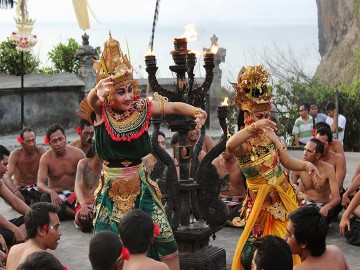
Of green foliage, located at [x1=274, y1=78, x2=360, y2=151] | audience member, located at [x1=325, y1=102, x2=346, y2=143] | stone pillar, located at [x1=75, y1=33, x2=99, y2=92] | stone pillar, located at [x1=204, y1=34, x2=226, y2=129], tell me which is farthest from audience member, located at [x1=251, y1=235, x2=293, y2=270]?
stone pillar, located at [x1=75, y1=33, x2=99, y2=92]

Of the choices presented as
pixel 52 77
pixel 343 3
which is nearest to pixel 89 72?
pixel 52 77

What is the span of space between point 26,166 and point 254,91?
15.2ft

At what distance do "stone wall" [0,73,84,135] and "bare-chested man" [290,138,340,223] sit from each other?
769 centimetres

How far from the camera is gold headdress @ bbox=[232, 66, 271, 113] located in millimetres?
6016

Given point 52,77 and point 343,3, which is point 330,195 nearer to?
point 52,77

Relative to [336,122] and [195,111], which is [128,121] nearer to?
[195,111]

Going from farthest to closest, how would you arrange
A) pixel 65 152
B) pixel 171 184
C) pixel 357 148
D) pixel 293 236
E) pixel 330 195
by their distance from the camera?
1. pixel 357 148
2. pixel 65 152
3. pixel 330 195
4. pixel 171 184
5. pixel 293 236

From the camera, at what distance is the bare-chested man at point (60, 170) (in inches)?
358

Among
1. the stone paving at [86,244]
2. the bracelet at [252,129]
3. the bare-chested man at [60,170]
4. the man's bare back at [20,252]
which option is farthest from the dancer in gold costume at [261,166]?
→ the bare-chested man at [60,170]

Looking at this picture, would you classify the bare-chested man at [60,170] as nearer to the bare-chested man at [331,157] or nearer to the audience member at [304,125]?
the bare-chested man at [331,157]

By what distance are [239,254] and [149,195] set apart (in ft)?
2.96

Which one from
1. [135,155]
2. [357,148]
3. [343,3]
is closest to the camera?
[135,155]

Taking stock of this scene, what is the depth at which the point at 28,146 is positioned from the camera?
9555 millimetres

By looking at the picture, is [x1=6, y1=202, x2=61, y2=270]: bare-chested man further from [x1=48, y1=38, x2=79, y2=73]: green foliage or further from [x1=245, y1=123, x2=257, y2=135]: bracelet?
[x1=48, y1=38, x2=79, y2=73]: green foliage
